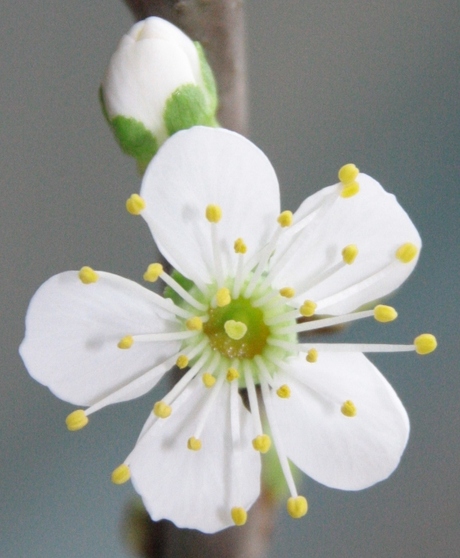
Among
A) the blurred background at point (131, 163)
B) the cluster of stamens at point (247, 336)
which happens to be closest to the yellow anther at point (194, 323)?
the cluster of stamens at point (247, 336)

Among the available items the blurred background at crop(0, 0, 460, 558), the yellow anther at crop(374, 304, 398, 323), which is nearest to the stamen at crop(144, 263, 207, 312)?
the yellow anther at crop(374, 304, 398, 323)

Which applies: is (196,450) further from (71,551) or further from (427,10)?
(427,10)

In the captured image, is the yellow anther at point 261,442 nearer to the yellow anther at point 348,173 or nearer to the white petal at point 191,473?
the white petal at point 191,473

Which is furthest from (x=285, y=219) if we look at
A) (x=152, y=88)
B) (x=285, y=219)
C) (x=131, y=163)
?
(x=131, y=163)

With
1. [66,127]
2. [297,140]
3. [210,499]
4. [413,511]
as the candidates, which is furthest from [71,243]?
[210,499]

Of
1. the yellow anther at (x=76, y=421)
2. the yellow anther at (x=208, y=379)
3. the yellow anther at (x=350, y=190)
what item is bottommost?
the yellow anther at (x=76, y=421)

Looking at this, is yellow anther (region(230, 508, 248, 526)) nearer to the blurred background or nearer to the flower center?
the flower center
